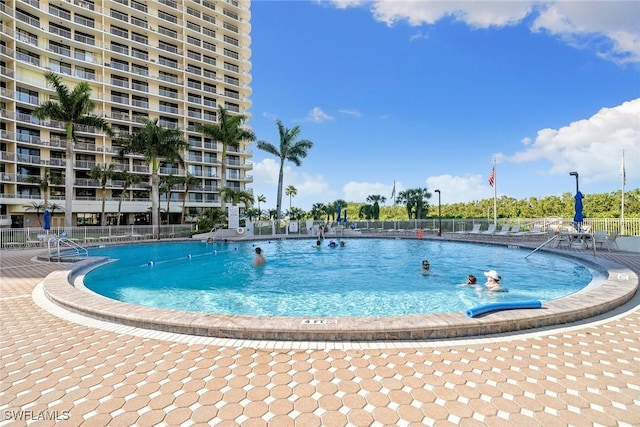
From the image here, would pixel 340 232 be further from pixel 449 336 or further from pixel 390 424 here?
pixel 390 424

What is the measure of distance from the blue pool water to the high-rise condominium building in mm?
20509

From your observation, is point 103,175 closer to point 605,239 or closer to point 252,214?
point 252,214

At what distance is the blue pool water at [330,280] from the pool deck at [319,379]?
134 inches

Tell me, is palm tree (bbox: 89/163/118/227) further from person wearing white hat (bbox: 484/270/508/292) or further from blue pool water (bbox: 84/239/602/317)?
person wearing white hat (bbox: 484/270/508/292)

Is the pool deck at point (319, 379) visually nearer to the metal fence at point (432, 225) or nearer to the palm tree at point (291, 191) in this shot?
the metal fence at point (432, 225)

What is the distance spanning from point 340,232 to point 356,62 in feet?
51.6

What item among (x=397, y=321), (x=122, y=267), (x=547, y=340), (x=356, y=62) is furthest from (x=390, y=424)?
(x=356, y=62)

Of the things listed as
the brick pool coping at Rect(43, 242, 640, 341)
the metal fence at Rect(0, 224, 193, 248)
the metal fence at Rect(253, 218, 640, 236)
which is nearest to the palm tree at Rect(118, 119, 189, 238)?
the metal fence at Rect(0, 224, 193, 248)

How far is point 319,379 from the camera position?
3.06 meters

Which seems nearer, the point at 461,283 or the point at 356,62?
the point at 461,283

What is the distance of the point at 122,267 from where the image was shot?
12.6m

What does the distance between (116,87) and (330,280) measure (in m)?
41.3

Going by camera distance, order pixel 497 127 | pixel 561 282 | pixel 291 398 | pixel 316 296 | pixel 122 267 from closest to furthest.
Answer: pixel 291 398 < pixel 316 296 < pixel 561 282 < pixel 122 267 < pixel 497 127

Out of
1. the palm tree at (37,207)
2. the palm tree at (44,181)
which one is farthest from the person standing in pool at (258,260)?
the palm tree at (37,207)
